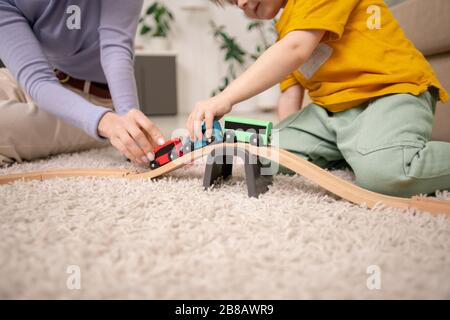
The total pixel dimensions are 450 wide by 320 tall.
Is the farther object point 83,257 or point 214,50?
point 214,50

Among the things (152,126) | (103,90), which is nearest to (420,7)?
(152,126)

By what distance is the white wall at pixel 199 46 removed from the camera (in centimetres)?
264

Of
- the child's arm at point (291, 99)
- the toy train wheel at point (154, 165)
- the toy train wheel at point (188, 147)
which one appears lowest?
the toy train wheel at point (154, 165)

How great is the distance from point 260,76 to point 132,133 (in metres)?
0.23

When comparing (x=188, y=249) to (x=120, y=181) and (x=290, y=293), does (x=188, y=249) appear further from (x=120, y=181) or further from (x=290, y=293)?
(x=120, y=181)

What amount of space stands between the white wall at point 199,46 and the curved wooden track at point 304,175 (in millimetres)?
2222

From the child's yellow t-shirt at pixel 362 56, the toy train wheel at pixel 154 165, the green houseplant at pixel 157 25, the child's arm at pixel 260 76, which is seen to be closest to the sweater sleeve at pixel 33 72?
the toy train wheel at pixel 154 165

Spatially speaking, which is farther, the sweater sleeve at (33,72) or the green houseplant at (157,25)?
the green houseplant at (157,25)

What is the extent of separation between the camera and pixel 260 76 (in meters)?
0.51

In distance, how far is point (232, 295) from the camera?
0.25m

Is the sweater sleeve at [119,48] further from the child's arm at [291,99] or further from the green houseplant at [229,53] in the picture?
the green houseplant at [229,53]

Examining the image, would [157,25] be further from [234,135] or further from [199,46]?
[234,135]

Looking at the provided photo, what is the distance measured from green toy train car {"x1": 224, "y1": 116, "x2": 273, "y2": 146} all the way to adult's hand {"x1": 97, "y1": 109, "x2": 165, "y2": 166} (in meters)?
0.13

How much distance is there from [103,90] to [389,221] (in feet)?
2.57
